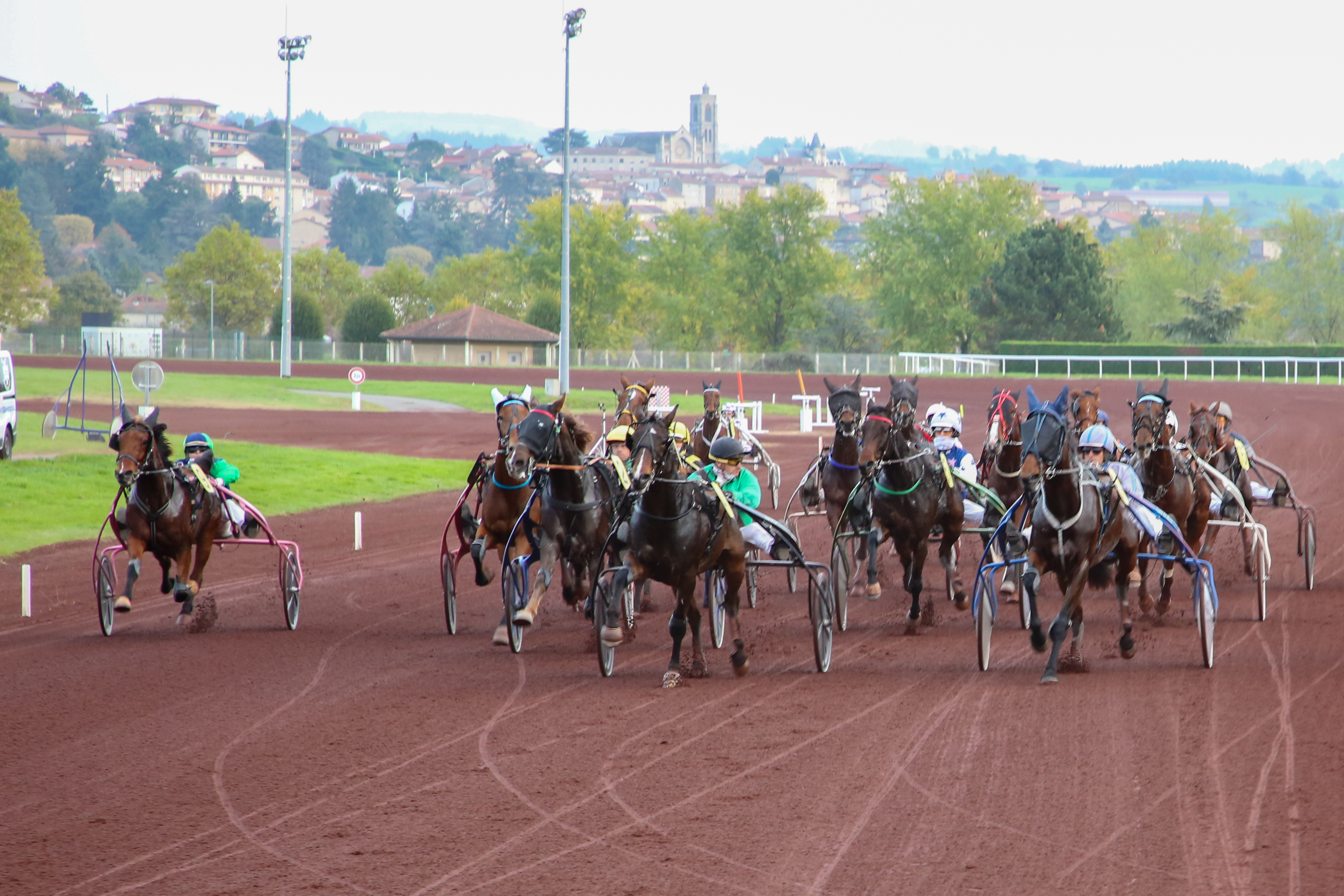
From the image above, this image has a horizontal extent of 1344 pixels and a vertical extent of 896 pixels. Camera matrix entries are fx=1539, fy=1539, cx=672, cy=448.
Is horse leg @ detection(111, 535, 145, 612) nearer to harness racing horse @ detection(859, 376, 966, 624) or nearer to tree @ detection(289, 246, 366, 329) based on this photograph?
harness racing horse @ detection(859, 376, 966, 624)

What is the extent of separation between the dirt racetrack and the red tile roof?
61.4 metres

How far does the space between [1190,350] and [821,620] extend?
2044 inches

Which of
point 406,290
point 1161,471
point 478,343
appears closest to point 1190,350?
point 478,343

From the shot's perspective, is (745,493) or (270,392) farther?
(270,392)

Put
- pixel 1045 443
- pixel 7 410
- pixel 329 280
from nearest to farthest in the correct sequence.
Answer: pixel 1045 443 → pixel 7 410 → pixel 329 280

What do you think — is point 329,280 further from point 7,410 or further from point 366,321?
point 7,410

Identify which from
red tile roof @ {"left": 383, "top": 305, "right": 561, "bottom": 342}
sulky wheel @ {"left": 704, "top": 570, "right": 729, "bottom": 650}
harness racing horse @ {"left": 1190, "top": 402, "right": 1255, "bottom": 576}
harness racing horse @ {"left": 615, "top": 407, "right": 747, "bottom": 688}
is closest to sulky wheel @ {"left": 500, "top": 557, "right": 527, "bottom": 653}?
harness racing horse @ {"left": 615, "top": 407, "right": 747, "bottom": 688}

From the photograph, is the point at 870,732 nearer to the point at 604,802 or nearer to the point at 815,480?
the point at 604,802

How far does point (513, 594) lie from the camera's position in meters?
10.1

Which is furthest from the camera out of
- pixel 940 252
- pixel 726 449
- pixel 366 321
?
pixel 940 252

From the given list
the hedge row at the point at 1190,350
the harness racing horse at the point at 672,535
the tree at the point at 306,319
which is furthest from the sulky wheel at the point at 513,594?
the tree at the point at 306,319

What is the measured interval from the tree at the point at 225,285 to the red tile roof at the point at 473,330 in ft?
43.8

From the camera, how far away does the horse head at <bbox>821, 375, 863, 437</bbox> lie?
38.2 feet

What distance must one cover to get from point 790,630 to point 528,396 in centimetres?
255
